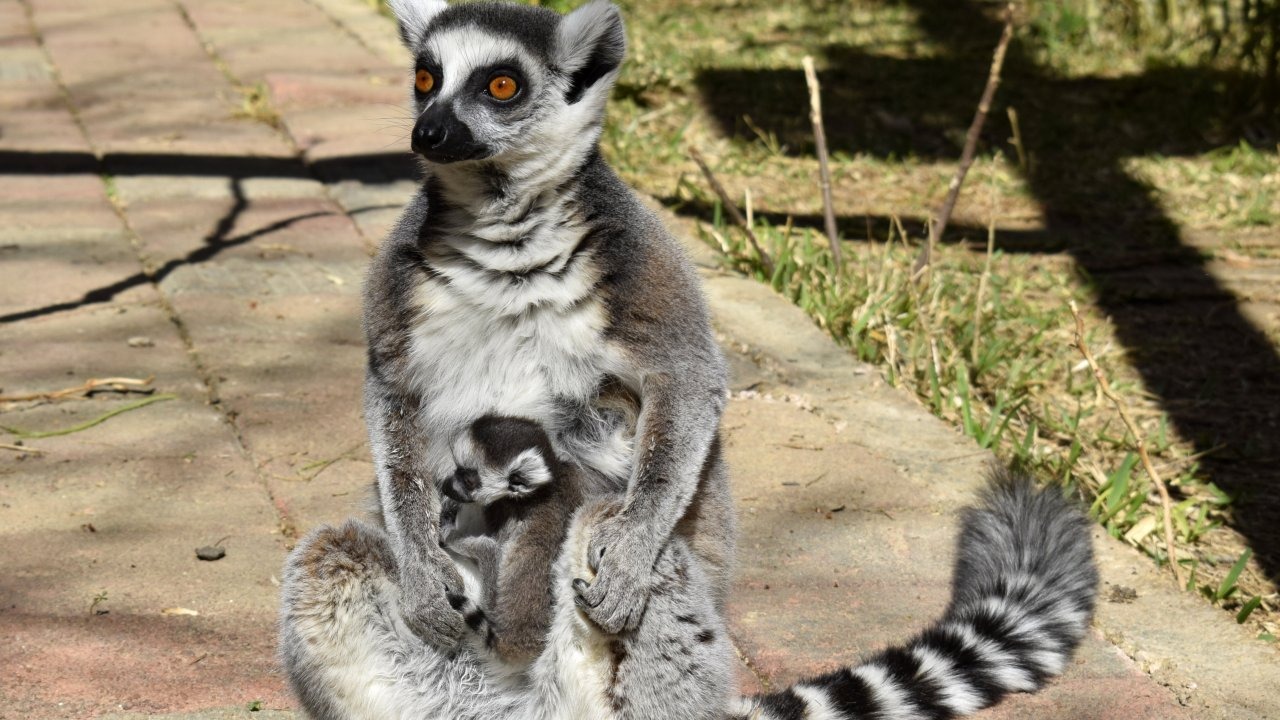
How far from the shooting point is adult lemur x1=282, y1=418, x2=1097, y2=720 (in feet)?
7.31

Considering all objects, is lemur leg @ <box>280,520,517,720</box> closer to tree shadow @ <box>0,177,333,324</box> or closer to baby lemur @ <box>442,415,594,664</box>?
baby lemur @ <box>442,415,594,664</box>

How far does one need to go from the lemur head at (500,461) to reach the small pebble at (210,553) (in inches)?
30.4

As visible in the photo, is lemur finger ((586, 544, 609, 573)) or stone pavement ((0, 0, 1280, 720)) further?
stone pavement ((0, 0, 1280, 720))

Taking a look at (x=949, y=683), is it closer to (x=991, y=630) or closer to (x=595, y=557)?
(x=991, y=630)

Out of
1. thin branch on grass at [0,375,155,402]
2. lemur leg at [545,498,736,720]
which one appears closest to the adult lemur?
lemur leg at [545,498,736,720]

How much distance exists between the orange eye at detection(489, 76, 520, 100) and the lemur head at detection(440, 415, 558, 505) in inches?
23.0

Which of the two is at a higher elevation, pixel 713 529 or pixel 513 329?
pixel 513 329

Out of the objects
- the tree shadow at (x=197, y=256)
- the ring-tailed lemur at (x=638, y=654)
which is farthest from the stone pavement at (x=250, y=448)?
the ring-tailed lemur at (x=638, y=654)

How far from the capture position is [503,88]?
2471 millimetres

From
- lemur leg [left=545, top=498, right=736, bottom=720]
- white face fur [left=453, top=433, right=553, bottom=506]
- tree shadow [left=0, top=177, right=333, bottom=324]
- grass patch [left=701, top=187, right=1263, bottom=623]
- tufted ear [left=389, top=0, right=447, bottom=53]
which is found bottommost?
tree shadow [left=0, top=177, right=333, bottom=324]

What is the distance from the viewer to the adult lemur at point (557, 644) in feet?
7.31

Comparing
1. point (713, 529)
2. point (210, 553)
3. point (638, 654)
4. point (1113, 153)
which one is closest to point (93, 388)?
point (210, 553)

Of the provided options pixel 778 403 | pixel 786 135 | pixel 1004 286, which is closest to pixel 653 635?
pixel 778 403

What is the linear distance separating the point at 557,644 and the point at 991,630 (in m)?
0.87
